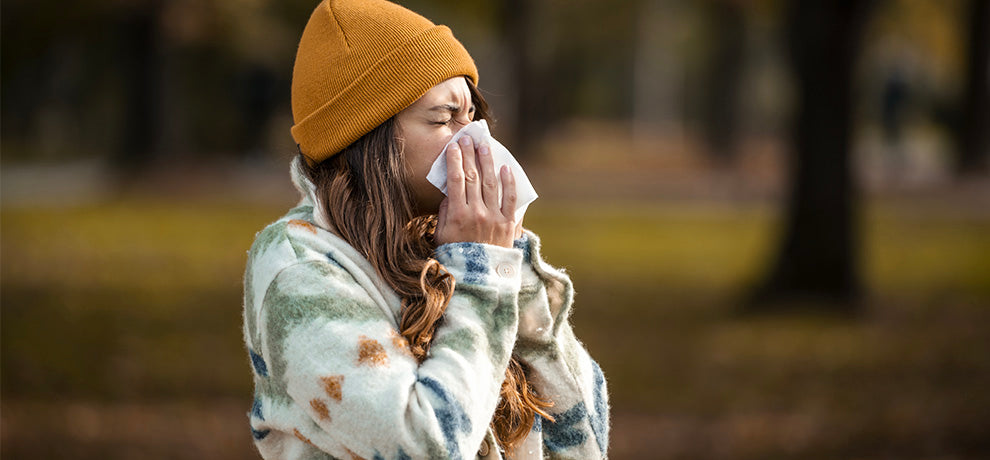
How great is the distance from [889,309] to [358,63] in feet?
28.1

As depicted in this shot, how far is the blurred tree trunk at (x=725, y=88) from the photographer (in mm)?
28984

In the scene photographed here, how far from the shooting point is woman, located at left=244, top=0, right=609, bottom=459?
1.78 metres

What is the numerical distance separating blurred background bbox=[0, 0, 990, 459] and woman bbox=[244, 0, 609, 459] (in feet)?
2.39

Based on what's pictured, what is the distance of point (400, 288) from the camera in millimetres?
1966

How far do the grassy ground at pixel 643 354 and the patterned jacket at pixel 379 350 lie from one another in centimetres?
431

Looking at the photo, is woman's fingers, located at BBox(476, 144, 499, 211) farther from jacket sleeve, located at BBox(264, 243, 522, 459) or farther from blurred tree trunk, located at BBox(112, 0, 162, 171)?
blurred tree trunk, located at BBox(112, 0, 162, 171)

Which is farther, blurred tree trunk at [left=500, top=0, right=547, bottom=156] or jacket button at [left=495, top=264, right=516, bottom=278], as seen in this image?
blurred tree trunk at [left=500, top=0, right=547, bottom=156]

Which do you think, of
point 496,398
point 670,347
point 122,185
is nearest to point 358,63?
point 496,398

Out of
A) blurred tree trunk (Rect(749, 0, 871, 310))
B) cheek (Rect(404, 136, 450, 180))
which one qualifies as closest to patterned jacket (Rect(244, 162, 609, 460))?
cheek (Rect(404, 136, 450, 180))

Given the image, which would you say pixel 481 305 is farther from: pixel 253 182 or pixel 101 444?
pixel 253 182

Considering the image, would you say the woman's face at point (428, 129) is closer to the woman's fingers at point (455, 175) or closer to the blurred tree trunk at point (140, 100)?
the woman's fingers at point (455, 175)

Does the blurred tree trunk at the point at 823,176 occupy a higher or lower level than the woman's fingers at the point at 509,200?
lower

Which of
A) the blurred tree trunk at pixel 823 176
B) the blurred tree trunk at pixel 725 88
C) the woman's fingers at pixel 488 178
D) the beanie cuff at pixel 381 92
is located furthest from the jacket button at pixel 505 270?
the blurred tree trunk at pixel 725 88

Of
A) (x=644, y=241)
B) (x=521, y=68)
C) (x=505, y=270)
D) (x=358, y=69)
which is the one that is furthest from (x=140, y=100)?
(x=505, y=270)
